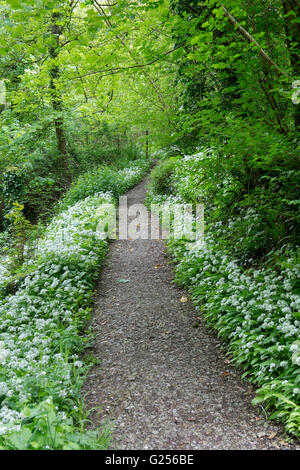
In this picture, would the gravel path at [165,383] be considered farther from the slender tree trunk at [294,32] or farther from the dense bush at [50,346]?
the slender tree trunk at [294,32]

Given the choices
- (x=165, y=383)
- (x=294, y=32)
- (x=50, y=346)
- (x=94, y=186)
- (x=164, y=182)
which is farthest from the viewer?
(x=164, y=182)

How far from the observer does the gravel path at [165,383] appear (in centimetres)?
277

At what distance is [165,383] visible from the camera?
3471mm

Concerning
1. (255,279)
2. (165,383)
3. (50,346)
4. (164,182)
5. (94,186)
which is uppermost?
(164,182)

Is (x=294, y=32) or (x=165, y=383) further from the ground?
(x=294, y=32)

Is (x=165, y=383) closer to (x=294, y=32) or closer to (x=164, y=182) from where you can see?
(x=294, y=32)

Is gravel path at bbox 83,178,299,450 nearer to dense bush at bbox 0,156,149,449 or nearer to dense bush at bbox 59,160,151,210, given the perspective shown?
dense bush at bbox 0,156,149,449

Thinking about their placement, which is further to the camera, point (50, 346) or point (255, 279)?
point (255, 279)

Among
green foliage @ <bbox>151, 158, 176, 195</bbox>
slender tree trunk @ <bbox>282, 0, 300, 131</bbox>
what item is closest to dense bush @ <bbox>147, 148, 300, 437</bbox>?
slender tree trunk @ <bbox>282, 0, 300, 131</bbox>

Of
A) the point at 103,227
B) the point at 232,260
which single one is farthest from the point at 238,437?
the point at 103,227

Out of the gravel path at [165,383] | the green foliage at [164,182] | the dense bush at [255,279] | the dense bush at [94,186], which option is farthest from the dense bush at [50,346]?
the green foliage at [164,182]

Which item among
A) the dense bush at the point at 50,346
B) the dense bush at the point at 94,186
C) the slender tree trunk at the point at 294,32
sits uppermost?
the slender tree trunk at the point at 294,32

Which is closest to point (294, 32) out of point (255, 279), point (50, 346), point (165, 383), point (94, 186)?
point (255, 279)
